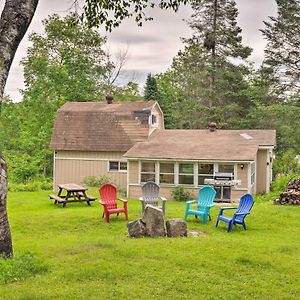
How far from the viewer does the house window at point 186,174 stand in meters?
22.0

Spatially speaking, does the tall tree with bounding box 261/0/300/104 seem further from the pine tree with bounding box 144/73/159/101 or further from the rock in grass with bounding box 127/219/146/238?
the rock in grass with bounding box 127/219/146/238

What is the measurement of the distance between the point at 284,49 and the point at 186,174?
17.5 meters

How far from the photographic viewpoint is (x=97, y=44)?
38906 millimetres

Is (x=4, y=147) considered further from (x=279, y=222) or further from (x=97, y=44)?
(x=279, y=222)

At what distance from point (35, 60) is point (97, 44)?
19.4 feet

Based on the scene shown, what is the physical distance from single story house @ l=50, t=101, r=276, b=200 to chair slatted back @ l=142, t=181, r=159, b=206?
23.5 feet

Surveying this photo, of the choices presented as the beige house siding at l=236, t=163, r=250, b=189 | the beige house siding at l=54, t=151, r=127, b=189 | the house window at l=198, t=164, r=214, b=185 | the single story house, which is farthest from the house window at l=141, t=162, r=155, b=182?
the beige house siding at l=236, t=163, r=250, b=189

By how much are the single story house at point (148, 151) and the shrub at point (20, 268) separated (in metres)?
14.4

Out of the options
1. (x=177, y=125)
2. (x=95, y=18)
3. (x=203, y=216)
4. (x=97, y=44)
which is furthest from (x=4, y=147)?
(x=95, y=18)

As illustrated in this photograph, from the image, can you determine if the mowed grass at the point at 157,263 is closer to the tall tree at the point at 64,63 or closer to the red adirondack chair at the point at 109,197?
the red adirondack chair at the point at 109,197

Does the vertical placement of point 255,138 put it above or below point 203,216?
above

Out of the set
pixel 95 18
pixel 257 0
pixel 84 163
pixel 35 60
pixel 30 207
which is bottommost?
pixel 30 207

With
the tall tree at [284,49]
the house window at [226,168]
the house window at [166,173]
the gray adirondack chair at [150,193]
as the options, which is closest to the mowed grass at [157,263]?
the gray adirondack chair at [150,193]

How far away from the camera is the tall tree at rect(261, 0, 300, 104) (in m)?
33.5
